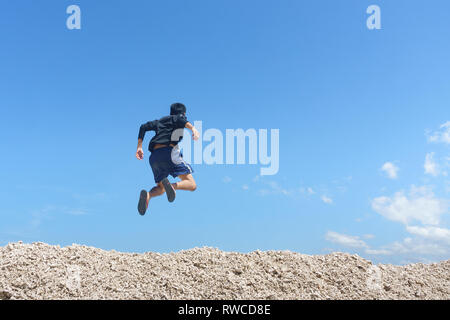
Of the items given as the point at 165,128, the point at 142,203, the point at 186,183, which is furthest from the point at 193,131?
the point at 142,203

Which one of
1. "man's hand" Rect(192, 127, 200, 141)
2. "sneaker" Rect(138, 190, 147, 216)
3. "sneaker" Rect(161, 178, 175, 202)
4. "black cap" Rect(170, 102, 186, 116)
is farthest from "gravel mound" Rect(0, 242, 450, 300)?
"black cap" Rect(170, 102, 186, 116)

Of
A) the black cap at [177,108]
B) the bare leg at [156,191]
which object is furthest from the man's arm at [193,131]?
the bare leg at [156,191]

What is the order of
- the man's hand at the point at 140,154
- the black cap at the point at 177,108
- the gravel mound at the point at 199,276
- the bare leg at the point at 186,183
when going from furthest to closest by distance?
the black cap at the point at 177,108 < the bare leg at the point at 186,183 < the man's hand at the point at 140,154 < the gravel mound at the point at 199,276

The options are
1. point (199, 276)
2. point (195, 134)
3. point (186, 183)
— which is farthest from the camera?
point (186, 183)

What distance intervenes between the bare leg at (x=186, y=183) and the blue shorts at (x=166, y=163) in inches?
3.2

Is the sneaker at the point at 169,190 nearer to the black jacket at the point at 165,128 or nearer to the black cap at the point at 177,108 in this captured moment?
the black jacket at the point at 165,128

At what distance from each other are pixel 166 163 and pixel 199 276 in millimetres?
1898

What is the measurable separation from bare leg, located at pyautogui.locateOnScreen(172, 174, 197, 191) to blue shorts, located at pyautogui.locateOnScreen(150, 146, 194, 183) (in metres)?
0.08

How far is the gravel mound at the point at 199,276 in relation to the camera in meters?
5.30

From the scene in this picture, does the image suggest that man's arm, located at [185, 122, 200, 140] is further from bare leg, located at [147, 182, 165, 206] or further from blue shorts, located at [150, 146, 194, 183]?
bare leg, located at [147, 182, 165, 206]

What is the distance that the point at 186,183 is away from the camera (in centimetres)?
659

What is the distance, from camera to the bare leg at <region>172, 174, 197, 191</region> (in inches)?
257

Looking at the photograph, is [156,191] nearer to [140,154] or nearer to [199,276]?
[140,154]
